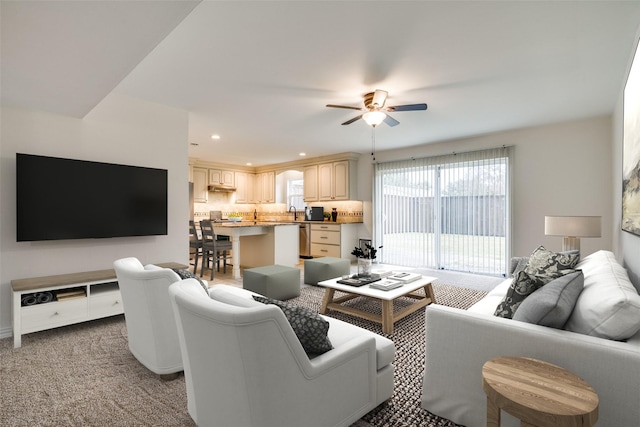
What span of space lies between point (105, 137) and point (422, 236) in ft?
17.5

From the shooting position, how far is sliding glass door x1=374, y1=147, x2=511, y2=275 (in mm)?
5258

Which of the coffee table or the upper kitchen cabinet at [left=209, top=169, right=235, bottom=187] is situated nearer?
the coffee table

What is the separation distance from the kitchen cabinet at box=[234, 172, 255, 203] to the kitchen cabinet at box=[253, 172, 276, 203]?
0.47 feet

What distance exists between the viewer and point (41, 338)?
2.77m

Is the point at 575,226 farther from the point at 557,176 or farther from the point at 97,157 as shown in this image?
the point at 97,157

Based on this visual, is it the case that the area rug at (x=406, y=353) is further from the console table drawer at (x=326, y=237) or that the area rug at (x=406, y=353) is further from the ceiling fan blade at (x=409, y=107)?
the console table drawer at (x=326, y=237)

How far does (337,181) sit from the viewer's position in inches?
282

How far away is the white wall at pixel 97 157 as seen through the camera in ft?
9.28

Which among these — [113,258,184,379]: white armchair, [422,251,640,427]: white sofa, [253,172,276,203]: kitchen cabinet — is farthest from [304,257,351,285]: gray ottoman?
[253,172,276,203]: kitchen cabinet

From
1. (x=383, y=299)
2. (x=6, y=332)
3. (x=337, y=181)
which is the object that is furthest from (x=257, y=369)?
(x=337, y=181)

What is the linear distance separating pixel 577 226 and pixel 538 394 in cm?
306

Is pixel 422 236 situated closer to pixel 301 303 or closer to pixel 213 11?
pixel 301 303

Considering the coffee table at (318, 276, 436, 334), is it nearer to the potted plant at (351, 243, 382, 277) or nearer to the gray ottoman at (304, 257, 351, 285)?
the potted plant at (351, 243, 382, 277)

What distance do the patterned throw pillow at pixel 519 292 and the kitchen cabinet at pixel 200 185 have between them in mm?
7252
